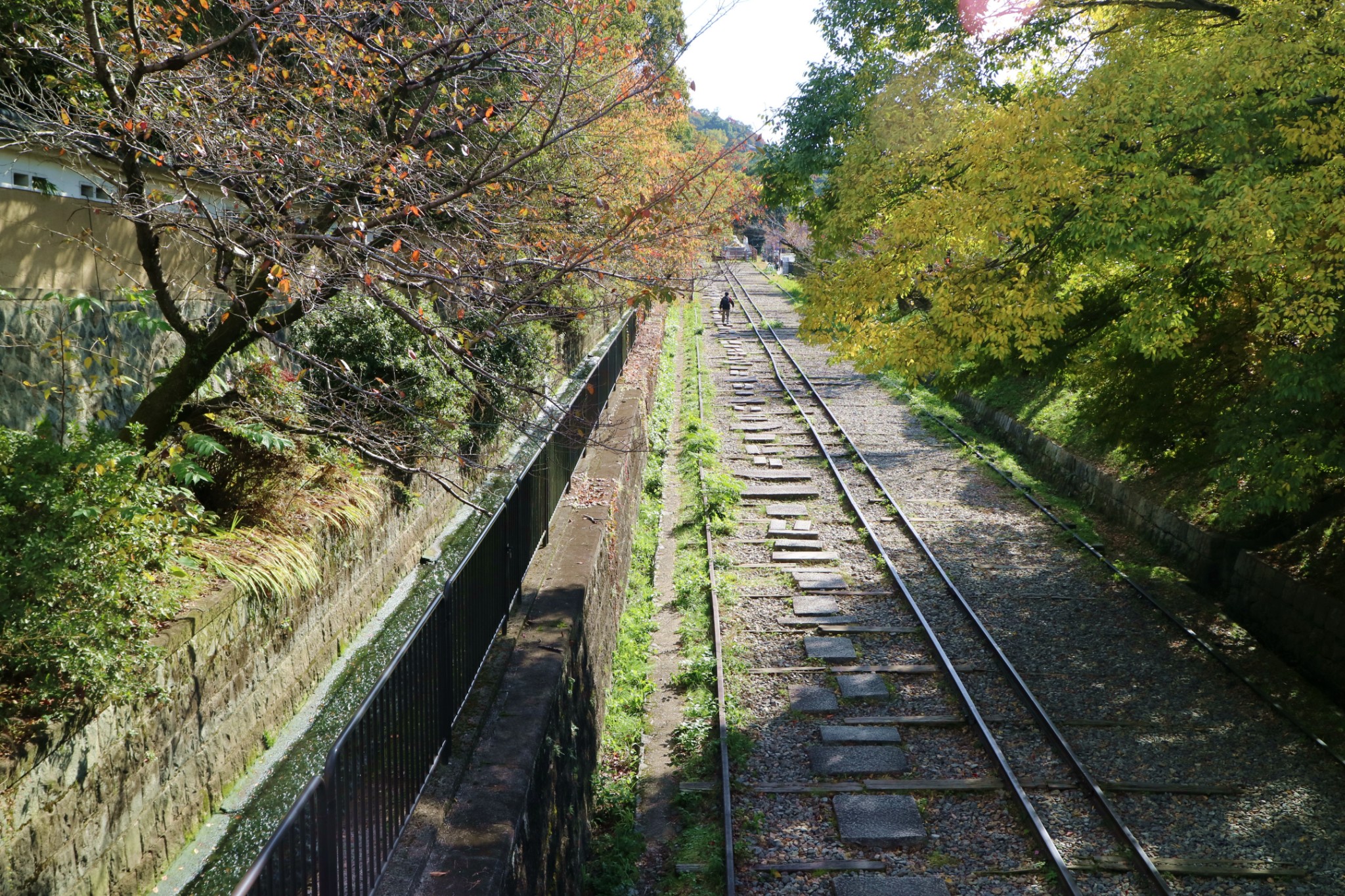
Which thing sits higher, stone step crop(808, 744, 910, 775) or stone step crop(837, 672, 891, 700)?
stone step crop(837, 672, 891, 700)

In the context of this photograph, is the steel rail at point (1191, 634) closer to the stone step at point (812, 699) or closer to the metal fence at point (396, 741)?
the stone step at point (812, 699)

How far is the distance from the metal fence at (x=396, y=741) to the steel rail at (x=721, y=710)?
7.35 feet

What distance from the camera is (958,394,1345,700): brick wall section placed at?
31.5ft

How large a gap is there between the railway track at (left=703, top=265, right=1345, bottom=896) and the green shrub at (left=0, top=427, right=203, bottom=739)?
4.13 meters

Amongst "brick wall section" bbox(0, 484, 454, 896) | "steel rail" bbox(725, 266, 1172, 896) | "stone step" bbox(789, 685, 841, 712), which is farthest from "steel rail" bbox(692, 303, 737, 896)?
"brick wall section" bbox(0, 484, 454, 896)

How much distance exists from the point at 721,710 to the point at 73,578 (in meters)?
5.82

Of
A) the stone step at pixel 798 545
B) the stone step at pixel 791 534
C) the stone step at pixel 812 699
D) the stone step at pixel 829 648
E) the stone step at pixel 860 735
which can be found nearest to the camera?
the stone step at pixel 860 735

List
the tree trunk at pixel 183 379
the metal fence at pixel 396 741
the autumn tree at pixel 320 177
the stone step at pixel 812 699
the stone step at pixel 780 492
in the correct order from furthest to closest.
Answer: the stone step at pixel 780 492
the stone step at pixel 812 699
the tree trunk at pixel 183 379
the autumn tree at pixel 320 177
the metal fence at pixel 396 741

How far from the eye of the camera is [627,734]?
8.88 m

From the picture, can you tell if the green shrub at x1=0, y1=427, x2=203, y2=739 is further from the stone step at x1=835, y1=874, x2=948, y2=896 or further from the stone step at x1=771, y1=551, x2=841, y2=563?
the stone step at x1=771, y1=551, x2=841, y2=563

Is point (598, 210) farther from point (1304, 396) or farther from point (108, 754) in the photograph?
point (108, 754)

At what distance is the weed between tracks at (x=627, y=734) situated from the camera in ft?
22.9

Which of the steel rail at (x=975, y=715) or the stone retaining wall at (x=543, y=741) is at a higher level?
the stone retaining wall at (x=543, y=741)

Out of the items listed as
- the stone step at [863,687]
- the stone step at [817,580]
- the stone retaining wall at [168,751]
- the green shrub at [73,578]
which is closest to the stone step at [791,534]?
the stone step at [817,580]
